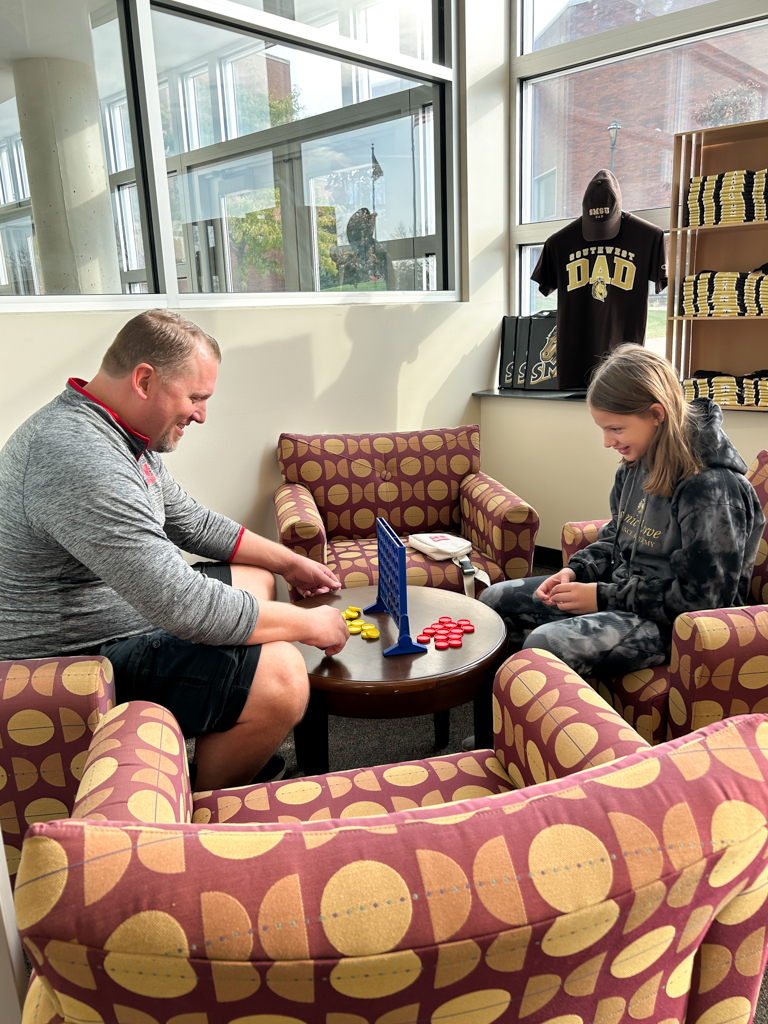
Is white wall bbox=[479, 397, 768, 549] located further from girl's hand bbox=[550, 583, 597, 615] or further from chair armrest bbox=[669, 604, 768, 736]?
chair armrest bbox=[669, 604, 768, 736]

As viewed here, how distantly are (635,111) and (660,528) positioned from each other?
107 inches

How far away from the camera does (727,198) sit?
10.1 feet

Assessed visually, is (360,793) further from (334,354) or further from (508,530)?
(334,354)

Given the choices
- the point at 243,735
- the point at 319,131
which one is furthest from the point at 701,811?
the point at 319,131

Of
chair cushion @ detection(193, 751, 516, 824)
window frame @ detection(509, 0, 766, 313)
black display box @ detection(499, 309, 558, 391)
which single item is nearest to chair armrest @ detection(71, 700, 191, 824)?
chair cushion @ detection(193, 751, 516, 824)

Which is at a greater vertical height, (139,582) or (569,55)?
(569,55)

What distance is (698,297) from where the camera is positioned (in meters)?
3.26

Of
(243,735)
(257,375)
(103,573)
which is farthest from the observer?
(257,375)

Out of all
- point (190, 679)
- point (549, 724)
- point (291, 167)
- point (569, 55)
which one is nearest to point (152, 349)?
point (190, 679)

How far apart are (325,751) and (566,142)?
138 inches

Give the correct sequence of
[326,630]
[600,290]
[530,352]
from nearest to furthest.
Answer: [326,630] < [600,290] < [530,352]

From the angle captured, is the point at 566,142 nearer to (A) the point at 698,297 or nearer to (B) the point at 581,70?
(B) the point at 581,70

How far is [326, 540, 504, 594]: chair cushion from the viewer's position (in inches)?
109

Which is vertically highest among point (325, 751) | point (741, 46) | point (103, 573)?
point (741, 46)
